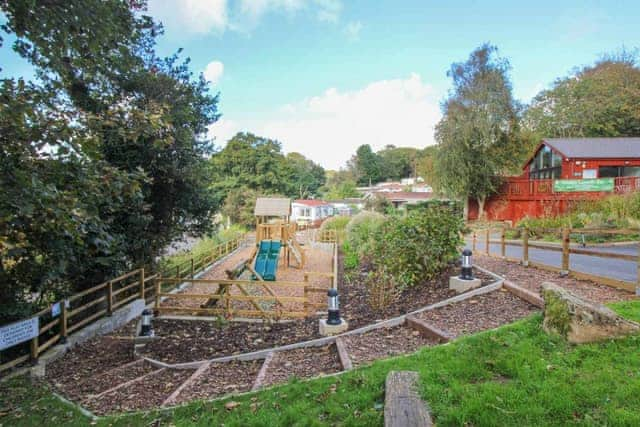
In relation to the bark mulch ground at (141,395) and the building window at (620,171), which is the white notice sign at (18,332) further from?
Answer: the building window at (620,171)

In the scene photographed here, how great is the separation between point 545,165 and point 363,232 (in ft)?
47.0

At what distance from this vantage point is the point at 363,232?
1595cm

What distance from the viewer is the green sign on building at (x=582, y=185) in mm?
17641

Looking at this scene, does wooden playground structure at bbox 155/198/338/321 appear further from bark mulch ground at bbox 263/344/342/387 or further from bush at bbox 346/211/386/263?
bark mulch ground at bbox 263/344/342/387

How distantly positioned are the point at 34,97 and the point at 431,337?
16.9ft

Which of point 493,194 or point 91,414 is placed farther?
point 493,194

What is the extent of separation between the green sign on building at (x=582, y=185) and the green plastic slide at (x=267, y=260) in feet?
50.0

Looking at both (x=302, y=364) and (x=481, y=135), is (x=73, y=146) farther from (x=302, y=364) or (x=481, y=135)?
(x=481, y=135)

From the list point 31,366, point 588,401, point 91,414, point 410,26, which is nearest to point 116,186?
point 91,414

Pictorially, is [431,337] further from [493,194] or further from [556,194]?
[493,194]

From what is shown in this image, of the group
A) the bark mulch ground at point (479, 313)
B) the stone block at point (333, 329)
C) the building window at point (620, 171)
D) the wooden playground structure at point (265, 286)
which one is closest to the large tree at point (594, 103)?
the building window at point (620, 171)

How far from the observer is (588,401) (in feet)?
8.01

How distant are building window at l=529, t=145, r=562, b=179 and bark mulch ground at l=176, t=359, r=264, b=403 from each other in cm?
2241

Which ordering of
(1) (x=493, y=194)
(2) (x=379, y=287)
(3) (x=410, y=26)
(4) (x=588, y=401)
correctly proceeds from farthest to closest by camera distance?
(1) (x=493, y=194), (3) (x=410, y=26), (2) (x=379, y=287), (4) (x=588, y=401)
